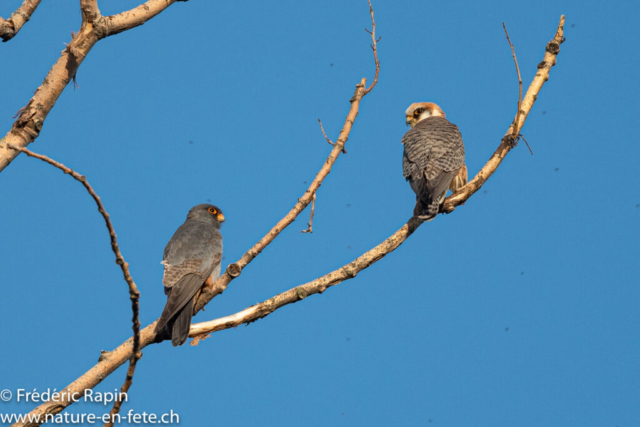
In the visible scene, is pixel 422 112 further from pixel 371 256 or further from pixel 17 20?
pixel 17 20

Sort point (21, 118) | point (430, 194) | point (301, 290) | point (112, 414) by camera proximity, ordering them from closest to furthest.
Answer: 1. point (112, 414)
2. point (21, 118)
3. point (301, 290)
4. point (430, 194)

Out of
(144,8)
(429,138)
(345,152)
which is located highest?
(429,138)

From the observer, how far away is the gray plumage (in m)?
5.38

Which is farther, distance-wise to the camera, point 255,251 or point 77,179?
point 255,251

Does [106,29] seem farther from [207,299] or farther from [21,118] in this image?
[207,299]

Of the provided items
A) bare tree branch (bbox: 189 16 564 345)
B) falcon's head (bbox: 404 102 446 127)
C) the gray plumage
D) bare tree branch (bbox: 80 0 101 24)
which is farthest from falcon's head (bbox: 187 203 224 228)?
bare tree branch (bbox: 80 0 101 24)

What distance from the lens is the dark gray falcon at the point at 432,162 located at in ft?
17.7

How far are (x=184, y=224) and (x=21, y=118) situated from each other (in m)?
2.93

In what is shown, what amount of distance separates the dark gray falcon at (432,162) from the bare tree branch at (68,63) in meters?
2.63

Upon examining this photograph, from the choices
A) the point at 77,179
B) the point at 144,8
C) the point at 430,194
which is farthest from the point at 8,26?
the point at 430,194

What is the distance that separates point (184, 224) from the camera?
6.41 meters

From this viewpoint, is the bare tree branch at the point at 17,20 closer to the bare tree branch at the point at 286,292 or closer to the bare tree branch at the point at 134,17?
the bare tree branch at the point at 134,17

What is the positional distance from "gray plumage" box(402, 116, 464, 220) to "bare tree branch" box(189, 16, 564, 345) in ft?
0.71

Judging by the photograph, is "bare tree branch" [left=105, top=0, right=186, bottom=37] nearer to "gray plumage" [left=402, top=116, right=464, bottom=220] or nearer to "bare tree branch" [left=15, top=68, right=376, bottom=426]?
"bare tree branch" [left=15, top=68, right=376, bottom=426]
